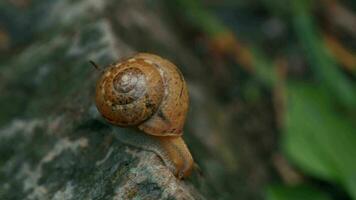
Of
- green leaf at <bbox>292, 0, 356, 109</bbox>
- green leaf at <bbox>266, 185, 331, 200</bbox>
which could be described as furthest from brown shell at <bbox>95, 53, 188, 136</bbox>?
green leaf at <bbox>292, 0, 356, 109</bbox>

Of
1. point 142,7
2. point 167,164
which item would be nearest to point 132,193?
point 167,164

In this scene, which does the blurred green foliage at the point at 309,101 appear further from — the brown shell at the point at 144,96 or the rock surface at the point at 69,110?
the brown shell at the point at 144,96

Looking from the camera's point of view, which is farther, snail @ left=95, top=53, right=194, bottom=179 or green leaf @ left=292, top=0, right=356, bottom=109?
green leaf @ left=292, top=0, right=356, bottom=109

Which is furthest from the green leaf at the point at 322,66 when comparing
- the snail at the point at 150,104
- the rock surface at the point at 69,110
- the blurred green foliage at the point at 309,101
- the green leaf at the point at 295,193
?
the snail at the point at 150,104

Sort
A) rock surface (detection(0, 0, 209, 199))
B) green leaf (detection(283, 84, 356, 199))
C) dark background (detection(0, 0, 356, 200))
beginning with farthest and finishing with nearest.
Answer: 1. green leaf (detection(283, 84, 356, 199))
2. dark background (detection(0, 0, 356, 200))
3. rock surface (detection(0, 0, 209, 199))

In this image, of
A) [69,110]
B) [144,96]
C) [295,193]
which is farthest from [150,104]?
[295,193]

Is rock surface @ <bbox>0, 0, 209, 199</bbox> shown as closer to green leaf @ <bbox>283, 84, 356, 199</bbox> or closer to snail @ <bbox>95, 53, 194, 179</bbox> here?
snail @ <bbox>95, 53, 194, 179</bbox>
